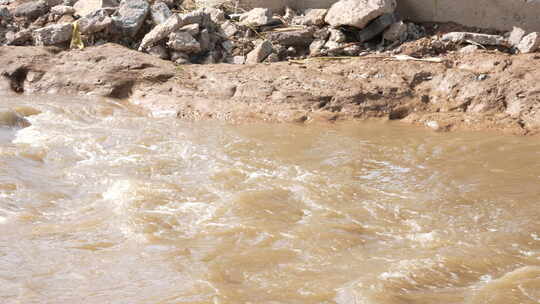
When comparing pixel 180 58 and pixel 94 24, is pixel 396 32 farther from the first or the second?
pixel 94 24

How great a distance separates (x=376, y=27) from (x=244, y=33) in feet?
5.70

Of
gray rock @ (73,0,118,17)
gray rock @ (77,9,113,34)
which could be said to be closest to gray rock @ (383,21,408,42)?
gray rock @ (77,9,113,34)

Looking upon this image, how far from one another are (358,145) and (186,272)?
9.84 ft

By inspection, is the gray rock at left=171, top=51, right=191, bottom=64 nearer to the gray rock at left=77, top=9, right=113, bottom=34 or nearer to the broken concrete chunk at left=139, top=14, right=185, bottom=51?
the broken concrete chunk at left=139, top=14, right=185, bottom=51

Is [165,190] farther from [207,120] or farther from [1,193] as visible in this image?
[207,120]

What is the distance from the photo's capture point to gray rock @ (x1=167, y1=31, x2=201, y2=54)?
8.20 meters

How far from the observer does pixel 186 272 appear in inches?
142

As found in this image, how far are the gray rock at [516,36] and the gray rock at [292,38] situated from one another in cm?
240

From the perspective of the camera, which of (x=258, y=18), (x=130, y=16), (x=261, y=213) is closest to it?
(x=261, y=213)

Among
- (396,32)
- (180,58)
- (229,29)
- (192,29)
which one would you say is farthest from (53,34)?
(396,32)

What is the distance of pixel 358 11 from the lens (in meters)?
8.14

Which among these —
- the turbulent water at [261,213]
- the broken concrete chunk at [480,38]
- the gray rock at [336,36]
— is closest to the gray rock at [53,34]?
the turbulent water at [261,213]

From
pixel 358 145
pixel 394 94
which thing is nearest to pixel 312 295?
pixel 358 145

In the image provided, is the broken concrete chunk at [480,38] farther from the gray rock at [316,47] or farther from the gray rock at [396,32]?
the gray rock at [316,47]
